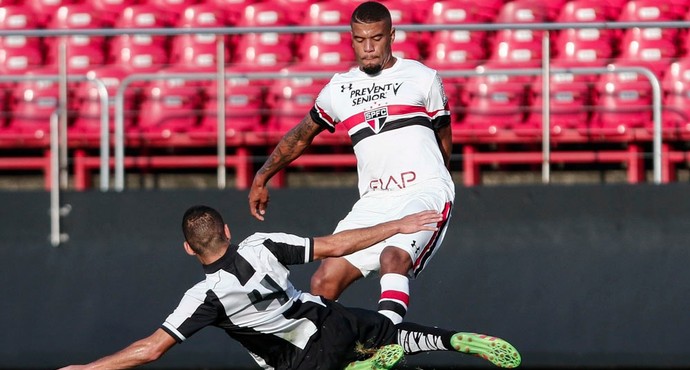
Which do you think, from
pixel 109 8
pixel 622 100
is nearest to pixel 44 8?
pixel 109 8

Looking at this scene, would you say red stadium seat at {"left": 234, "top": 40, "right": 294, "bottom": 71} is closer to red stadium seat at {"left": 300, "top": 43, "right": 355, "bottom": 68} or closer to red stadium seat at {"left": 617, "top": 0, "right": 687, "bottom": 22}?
red stadium seat at {"left": 300, "top": 43, "right": 355, "bottom": 68}

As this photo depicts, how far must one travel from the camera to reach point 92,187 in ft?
37.6

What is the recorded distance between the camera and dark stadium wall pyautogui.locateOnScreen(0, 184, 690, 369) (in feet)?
33.0

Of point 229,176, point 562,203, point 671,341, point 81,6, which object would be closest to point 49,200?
point 229,176

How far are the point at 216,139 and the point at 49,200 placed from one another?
1.48 meters

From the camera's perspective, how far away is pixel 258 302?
654cm

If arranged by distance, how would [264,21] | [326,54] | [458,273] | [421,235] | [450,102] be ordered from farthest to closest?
[264,21] < [326,54] < [450,102] < [458,273] < [421,235]

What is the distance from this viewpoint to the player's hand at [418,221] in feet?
22.4

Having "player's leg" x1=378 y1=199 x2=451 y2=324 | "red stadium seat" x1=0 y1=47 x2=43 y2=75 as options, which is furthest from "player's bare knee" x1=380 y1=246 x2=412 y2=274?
"red stadium seat" x1=0 y1=47 x2=43 y2=75

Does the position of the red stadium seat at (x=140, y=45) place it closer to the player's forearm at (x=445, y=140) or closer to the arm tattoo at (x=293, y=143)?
the arm tattoo at (x=293, y=143)

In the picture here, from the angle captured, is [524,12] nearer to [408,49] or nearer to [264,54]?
[408,49]

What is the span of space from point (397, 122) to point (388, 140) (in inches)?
4.4

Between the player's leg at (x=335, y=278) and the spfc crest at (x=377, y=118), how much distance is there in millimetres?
817

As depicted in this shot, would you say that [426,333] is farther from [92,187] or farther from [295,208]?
[92,187]
